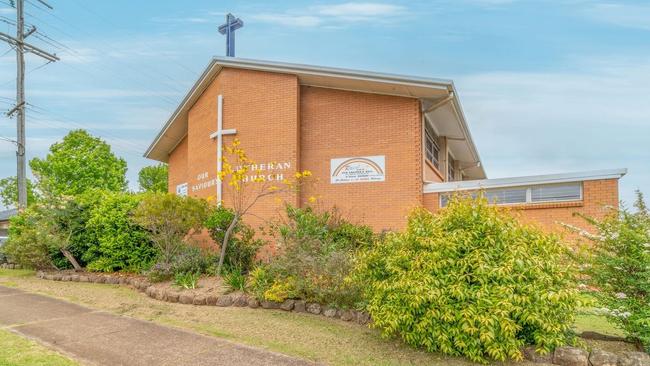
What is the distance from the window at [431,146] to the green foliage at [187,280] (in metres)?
7.94

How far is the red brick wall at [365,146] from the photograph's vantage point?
12258mm

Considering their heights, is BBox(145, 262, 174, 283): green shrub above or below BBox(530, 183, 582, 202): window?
below

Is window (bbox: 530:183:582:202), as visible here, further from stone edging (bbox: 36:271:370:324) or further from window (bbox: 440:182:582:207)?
stone edging (bbox: 36:271:370:324)

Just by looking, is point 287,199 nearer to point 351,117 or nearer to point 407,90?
point 351,117

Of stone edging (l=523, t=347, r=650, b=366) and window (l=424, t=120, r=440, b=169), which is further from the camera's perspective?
window (l=424, t=120, r=440, b=169)

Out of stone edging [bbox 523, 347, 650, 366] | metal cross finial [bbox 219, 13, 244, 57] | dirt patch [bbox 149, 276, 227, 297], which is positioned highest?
metal cross finial [bbox 219, 13, 244, 57]

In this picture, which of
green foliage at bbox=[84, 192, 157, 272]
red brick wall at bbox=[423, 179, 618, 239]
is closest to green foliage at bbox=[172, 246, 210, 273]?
green foliage at bbox=[84, 192, 157, 272]

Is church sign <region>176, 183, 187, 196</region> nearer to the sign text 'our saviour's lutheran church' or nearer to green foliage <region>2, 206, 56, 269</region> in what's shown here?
green foliage <region>2, 206, 56, 269</region>

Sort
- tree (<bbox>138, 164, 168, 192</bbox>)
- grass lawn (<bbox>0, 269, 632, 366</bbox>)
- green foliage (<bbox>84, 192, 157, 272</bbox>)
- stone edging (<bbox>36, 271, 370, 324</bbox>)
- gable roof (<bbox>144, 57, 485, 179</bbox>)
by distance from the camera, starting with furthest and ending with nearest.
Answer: tree (<bbox>138, 164, 168, 192</bbox>) < green foliage (<bbox>84, 192, 157, 272</bbox>) < gable roof (<bbox>144, 57, 485, 179</bbox>) < stone edging (<bbox>36, 271, 370, 324</bbox>) < grass lawn (<bbox>0, 269, 632, 366</bbox>)

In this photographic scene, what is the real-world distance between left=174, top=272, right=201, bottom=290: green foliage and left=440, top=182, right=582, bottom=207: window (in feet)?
20.7

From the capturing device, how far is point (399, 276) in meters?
5.92

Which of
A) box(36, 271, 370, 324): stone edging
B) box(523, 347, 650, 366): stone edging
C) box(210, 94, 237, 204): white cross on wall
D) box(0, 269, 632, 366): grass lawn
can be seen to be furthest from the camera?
box(210, 94, 237, 204): white cross on wall

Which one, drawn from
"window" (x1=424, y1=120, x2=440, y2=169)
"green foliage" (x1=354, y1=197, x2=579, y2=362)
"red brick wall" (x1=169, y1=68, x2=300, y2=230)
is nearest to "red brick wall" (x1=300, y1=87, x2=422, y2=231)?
"red brick wall" (x1=169, y1=68, x2=300, y2=230)

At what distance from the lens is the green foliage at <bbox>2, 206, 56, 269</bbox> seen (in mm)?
13367
